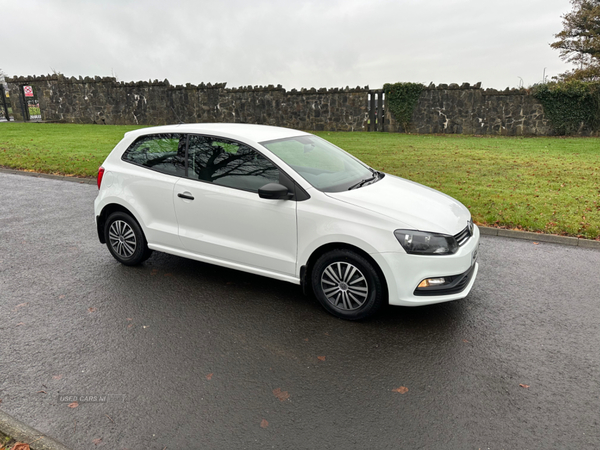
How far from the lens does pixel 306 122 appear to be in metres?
27.6

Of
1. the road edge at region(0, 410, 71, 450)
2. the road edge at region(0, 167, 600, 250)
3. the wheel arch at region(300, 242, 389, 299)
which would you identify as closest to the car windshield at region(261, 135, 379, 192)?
the wheel arch at region(300, 242, 389, 299)

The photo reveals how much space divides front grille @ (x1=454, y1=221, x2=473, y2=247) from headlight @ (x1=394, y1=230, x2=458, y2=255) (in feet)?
0.72

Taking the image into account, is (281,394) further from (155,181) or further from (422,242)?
(155,181)

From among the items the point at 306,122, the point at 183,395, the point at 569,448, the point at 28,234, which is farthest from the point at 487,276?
the point at 306,122

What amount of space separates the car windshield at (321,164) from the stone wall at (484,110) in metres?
21.3

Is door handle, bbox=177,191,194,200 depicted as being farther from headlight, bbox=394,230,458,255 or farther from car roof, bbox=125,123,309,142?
headlight, bbox=394,230,458,255

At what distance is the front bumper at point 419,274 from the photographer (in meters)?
3.94

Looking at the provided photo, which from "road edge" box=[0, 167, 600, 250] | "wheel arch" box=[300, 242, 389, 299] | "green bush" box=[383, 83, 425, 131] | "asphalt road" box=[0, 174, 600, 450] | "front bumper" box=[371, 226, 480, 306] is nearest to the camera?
"asphalt road" box=[0, 174, 600, 450]

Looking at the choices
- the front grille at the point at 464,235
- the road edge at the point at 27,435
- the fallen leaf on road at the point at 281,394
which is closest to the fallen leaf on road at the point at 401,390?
the fallen leaf on road at the point at 281,394

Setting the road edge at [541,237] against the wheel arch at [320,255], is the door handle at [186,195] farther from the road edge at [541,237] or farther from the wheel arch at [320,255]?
the road edge at [541,237]

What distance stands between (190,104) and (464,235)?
90.3ft

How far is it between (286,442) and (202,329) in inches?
65.2

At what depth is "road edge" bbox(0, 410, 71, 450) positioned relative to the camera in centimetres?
274

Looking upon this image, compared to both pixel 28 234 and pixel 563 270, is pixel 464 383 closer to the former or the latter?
pixel 563 270
